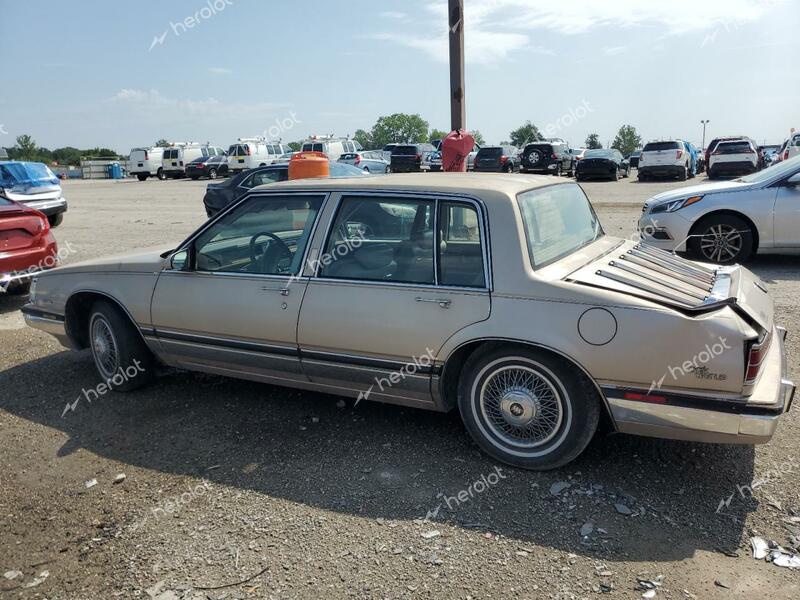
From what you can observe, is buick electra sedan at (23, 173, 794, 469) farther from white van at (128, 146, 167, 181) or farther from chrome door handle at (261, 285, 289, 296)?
white van at (128, 146, 167, 181)

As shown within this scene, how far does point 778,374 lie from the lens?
3.29 metres

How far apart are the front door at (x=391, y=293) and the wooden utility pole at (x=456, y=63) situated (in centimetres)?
613

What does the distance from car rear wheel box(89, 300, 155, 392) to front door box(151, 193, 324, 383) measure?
303 mm

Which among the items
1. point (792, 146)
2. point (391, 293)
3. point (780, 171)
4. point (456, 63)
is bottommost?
point (391, 293)

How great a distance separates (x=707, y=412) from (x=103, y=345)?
163 inches

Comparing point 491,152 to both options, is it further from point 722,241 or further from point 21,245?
point 21,245

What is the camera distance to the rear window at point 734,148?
25922mm

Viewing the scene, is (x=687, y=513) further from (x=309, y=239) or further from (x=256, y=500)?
(x=309, y=239)

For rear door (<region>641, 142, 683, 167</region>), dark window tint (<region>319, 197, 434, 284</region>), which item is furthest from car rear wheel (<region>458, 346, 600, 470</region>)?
rear door (<region>641, 142, 683, 167</region>)

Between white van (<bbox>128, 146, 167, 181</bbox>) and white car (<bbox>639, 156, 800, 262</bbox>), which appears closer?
white car (<bbox>639, 156, 800, 262</bbox>)

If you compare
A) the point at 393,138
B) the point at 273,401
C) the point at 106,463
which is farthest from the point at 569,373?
the point at 393,138

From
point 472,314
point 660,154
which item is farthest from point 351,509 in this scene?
point 660,154

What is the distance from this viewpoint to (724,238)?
8.32 m

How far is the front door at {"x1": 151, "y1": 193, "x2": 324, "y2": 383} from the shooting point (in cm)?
405
